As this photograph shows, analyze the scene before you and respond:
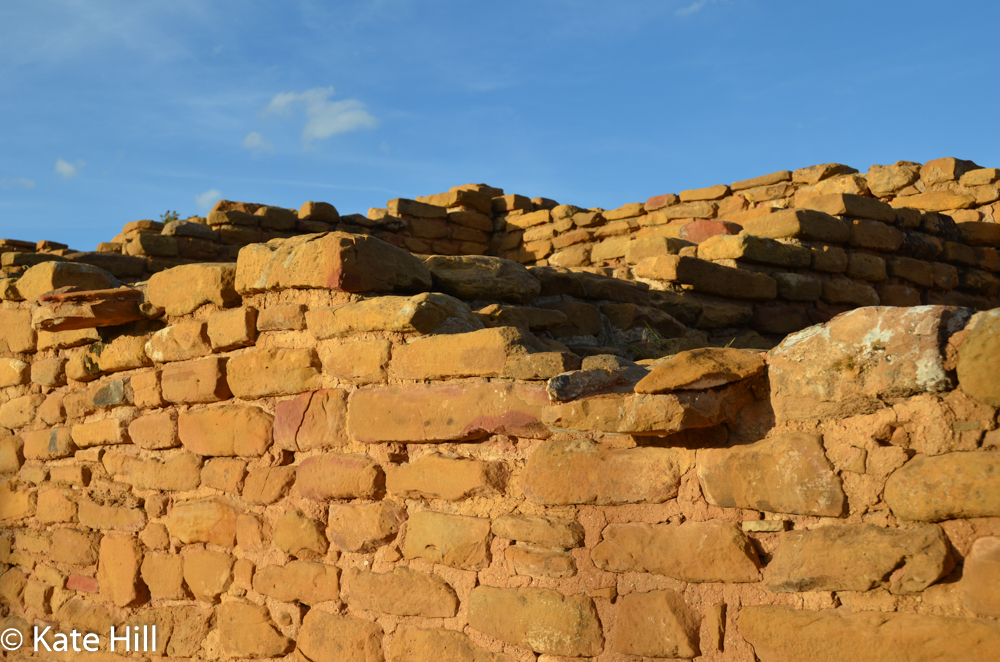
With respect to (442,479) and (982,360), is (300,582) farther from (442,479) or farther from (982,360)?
(982,360)

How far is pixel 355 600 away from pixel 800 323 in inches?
114

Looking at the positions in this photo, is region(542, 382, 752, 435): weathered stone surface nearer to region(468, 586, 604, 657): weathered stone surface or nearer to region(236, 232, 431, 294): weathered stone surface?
region(468, 586, 604, 657): weathered stone surface

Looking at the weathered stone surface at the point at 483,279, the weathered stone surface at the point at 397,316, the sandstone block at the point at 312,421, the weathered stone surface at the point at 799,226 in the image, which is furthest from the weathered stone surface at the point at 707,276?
the sandstone block at the point at 312,421

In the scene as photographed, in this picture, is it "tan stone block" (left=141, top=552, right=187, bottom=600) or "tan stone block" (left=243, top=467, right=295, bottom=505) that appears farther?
"tan stone block" (left=141, top=552, right=187, bottom=600)

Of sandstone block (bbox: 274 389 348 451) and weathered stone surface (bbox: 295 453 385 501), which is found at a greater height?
sandstone block (bbox: 274 389 348 451)

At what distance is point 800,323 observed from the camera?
435 centimetres

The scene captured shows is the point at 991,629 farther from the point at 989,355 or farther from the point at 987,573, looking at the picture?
the point at 989,355

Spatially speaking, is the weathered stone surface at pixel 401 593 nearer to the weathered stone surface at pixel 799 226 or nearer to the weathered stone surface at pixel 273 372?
the weathered stone surface at pixel 273 372

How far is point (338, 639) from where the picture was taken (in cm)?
250

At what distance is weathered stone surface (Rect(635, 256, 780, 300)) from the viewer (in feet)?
13.1

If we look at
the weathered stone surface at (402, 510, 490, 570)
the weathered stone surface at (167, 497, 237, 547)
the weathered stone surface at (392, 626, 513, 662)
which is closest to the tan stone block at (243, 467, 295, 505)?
the weathered stone surface at (167, 497, 237, 547)

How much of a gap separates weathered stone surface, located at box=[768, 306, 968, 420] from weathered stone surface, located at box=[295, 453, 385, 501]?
1.25 metres

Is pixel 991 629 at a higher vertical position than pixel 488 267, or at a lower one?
lower

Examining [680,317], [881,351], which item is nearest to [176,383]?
[680,317]
